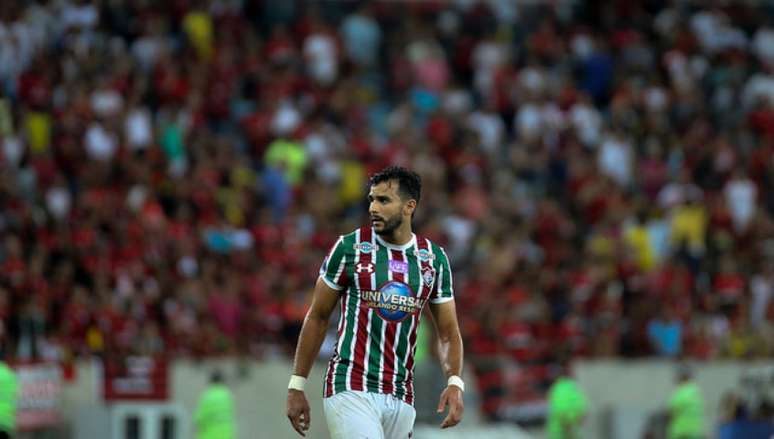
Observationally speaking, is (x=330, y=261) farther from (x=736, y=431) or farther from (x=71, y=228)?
(x=736, y=431)

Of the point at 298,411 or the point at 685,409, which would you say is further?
the point at 685,409

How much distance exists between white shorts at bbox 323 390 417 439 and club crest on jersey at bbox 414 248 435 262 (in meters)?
0.77

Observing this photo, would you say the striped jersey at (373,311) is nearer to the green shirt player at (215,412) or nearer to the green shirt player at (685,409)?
the green shirt player at (215,412)

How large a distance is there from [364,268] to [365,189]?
496 inches

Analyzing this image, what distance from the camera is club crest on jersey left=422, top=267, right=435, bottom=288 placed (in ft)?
27.8

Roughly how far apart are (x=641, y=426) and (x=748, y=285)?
9.14ft

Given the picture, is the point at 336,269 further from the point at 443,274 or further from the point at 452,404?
the point at 452,404

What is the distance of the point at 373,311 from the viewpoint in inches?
330

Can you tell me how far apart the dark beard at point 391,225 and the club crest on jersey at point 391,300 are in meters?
0.27

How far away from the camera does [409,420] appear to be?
8.50m

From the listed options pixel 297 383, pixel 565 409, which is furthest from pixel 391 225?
pixel 565 409

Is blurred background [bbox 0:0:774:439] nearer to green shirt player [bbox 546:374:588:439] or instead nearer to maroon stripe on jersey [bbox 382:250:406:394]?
green shirt player [bbox 546:374:588:439]

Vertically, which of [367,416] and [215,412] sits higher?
[215,412]

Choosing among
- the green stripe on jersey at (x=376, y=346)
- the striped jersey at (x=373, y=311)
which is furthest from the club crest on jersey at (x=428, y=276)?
the green stripe on jersey at (x=376, y=346)
